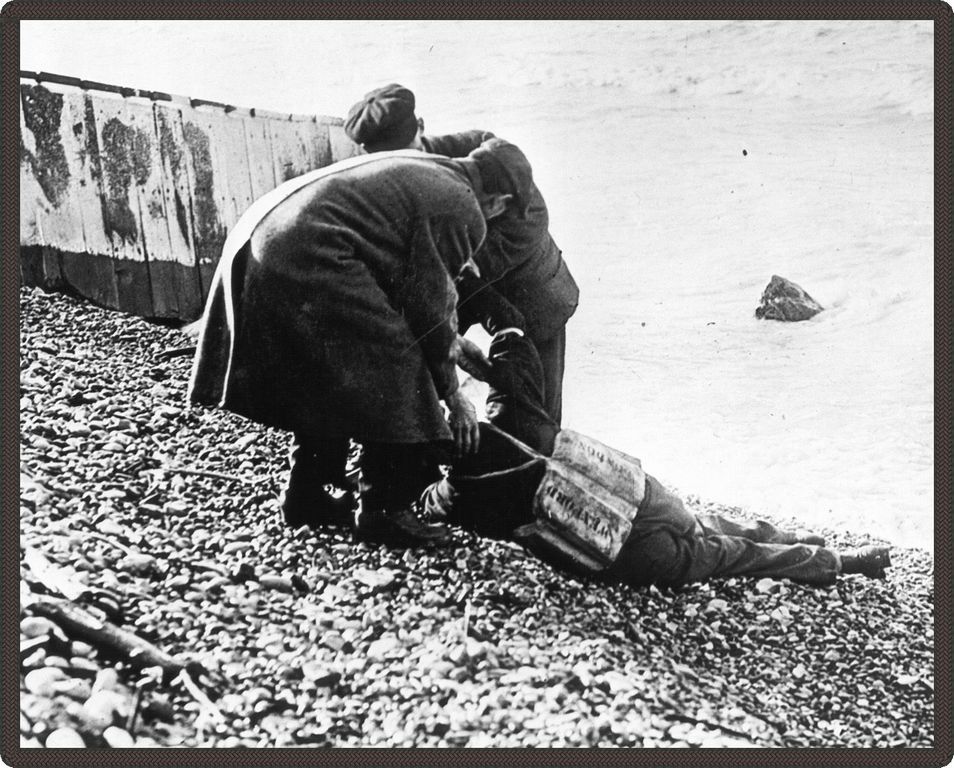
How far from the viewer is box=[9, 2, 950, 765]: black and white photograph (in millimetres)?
2219

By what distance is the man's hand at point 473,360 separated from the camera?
2701 millimetres

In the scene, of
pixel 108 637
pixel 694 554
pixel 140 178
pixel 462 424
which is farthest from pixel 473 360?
pixel 140 178

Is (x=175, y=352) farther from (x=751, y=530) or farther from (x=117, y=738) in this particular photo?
(x=751, y=530)

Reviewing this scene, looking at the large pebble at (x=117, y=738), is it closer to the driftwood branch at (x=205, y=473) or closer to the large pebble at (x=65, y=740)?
the large pebble at (x=65, y=740)

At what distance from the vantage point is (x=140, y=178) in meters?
3.31

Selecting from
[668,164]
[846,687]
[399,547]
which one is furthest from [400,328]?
[846,687]

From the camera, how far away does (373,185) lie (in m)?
2.36

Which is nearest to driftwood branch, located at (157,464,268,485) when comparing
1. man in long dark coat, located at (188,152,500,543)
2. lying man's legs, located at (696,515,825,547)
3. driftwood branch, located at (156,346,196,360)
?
man in long dark coat, located at (188,152,500,543)

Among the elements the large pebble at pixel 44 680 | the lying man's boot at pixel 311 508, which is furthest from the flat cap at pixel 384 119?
the large pebble at pixel 44 680

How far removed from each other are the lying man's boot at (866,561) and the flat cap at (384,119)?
1.68 meters

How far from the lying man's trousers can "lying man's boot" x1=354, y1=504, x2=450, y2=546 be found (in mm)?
480

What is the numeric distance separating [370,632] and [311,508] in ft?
1.48

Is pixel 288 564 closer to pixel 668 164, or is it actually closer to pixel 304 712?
pixel 304 712
